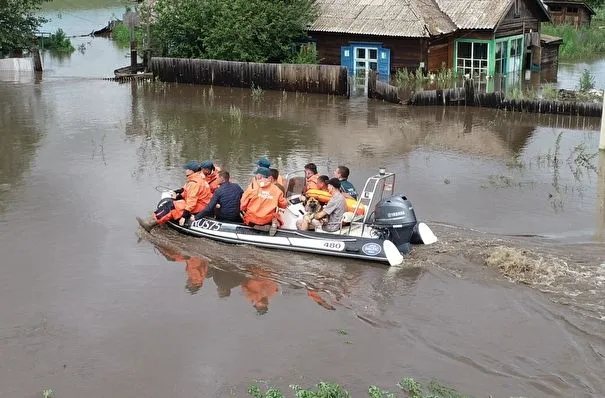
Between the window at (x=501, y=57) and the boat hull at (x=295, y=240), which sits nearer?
the boat hull at (x=295, y=240)

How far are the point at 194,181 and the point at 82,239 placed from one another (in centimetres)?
199

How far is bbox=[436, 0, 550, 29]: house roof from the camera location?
29716mm

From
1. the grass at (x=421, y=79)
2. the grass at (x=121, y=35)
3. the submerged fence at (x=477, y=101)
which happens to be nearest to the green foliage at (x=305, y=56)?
the grass at (x=421, y=79)

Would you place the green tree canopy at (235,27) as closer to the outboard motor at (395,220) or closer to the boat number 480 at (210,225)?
the boat number 480 at (210,225)

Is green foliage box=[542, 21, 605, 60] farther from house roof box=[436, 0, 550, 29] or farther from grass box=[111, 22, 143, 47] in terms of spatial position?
grass box=[111, 22, 143, 47]

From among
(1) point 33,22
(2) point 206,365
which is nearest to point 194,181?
(2) point 206,365

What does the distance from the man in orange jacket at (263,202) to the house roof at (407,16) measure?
679 inches

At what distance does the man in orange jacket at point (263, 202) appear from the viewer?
40.7 feet

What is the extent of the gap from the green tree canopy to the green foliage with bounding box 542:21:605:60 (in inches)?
595

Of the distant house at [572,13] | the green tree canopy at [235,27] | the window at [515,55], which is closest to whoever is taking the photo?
the green tree canopy at [235,27]

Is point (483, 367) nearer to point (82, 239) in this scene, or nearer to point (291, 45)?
point (82, 239)

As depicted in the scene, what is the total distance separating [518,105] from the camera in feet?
78.5

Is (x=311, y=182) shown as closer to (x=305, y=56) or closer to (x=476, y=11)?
(x=305, y=56)

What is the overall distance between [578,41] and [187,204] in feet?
108
